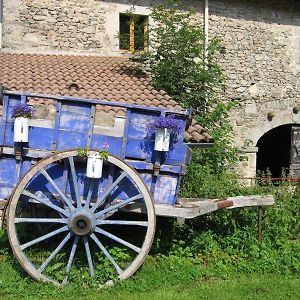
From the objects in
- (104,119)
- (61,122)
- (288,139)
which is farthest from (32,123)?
(288,139)

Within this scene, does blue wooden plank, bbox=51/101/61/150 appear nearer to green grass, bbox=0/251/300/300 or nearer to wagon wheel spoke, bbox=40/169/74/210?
wagon wheel spoke, bbox=40/169/74/210

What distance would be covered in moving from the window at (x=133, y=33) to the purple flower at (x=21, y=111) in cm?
532

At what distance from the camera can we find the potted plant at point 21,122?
15.5 ft

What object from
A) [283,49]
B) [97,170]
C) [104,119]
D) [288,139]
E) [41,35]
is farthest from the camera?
[288,139]

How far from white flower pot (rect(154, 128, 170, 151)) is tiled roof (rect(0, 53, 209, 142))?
2.21 metres

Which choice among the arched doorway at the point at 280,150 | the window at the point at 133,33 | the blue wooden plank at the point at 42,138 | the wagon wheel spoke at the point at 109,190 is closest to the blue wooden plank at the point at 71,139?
the blue wooden plank at the point at 42,138

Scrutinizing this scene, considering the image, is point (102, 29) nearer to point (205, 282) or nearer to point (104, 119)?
point (104, 119)

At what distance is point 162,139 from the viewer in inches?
190

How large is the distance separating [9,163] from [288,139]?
973cm

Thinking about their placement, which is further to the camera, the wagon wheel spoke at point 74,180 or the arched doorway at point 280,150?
the arched doorway at point 280,150

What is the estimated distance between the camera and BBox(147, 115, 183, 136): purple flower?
4.81 metres

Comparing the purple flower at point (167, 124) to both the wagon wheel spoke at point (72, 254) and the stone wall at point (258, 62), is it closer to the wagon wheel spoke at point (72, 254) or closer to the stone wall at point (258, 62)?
the wagon wheel spoke at point (72, 254)

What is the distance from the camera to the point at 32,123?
4852mm

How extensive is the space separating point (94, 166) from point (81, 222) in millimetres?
611
